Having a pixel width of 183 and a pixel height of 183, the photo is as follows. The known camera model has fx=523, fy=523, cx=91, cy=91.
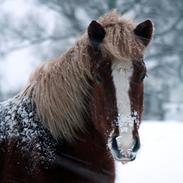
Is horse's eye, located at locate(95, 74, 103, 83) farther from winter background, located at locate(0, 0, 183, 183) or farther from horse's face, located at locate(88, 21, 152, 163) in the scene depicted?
winter background, located at locate(0, 0, 183, 183)

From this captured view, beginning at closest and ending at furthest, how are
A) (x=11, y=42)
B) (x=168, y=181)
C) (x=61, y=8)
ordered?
(x=168, y=181) < (x=61, y=8) < (x=11, y=42)

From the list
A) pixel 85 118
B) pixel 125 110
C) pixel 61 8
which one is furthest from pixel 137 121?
pixel 61 8

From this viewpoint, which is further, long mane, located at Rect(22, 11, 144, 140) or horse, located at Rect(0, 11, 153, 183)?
long mane, located at Rect(22, 11, 144, 140)

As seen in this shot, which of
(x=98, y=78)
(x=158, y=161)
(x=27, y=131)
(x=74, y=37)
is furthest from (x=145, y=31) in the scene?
(x=74, y=37)

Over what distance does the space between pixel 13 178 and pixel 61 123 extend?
474 millimetres

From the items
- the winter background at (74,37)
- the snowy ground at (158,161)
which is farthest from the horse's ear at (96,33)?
the winter background at (74,37)

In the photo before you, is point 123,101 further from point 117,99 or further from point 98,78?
point 98,78

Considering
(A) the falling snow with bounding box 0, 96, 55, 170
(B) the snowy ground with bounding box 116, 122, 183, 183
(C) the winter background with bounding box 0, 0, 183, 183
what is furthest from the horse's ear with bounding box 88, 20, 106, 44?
(C) the winter background with bounding box 0, 0, 183, 183

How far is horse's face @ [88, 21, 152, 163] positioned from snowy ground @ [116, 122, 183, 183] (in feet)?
7.74

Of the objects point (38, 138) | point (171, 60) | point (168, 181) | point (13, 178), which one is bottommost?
point (13, 178)

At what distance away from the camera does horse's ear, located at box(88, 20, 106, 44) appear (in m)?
3.46

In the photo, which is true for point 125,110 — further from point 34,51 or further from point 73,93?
point 34,51

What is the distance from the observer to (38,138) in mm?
3438

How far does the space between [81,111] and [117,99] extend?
1.12 ft
